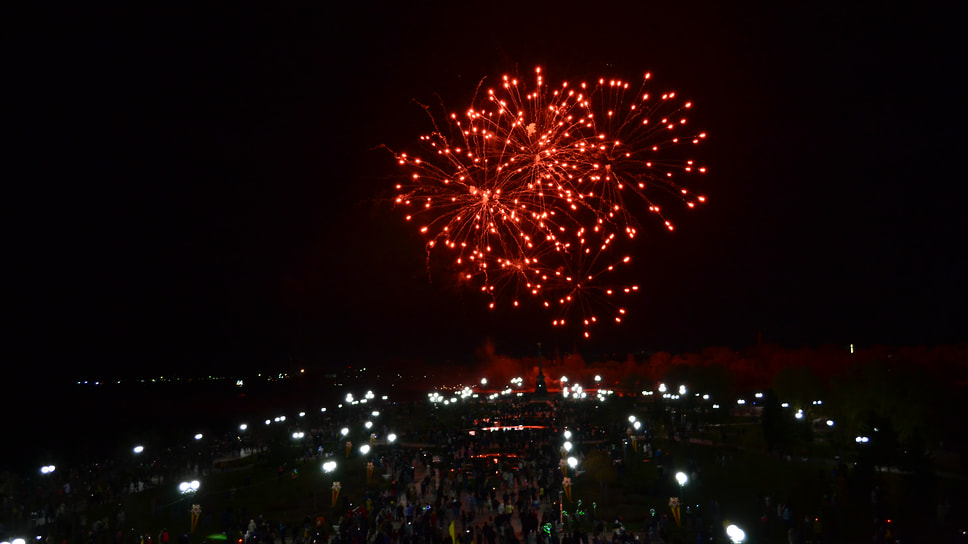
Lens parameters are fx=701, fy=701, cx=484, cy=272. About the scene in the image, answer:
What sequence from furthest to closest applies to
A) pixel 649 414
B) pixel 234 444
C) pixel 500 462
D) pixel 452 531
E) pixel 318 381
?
pixel 318 381 < pixel 649 414 < pixel 234 444 < pixel 500 462 < pixel 452 531

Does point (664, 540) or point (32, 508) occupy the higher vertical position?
point (32, 508)

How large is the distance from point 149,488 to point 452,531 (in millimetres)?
17595

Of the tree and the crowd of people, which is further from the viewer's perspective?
the tree

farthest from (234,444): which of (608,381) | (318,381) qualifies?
(608,381)

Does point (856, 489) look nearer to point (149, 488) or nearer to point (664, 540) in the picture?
point (664, 540)

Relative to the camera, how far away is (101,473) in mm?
31562

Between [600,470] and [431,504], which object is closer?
[431,504]

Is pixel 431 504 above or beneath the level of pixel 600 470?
beneath

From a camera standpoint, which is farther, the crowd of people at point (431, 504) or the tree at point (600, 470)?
the tree at point (600, 470)

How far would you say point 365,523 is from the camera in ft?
70.5

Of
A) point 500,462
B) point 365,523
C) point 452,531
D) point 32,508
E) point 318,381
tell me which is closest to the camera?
point 452,531

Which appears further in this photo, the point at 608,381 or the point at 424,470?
the point at 608,381

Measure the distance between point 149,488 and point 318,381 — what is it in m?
67.0

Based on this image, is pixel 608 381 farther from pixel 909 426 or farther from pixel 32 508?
pixel 32 508
